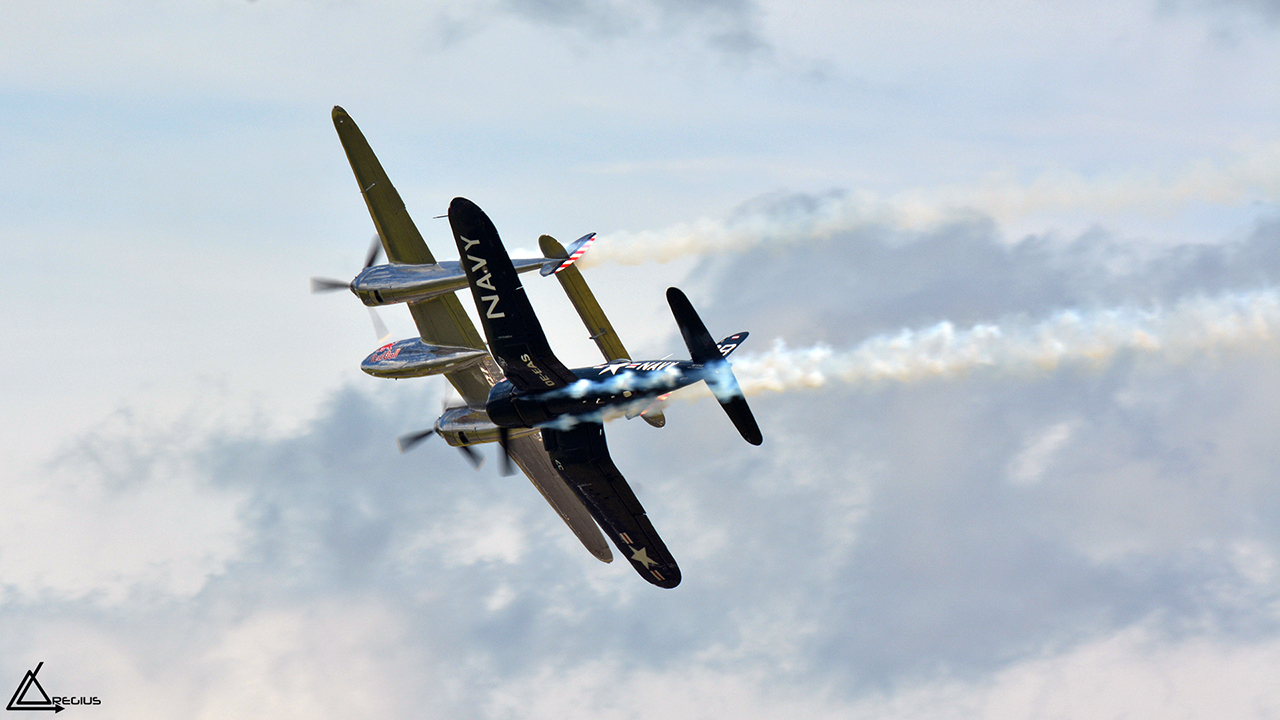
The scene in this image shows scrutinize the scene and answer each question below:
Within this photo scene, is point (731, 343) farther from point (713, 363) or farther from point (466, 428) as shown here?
point (466, 428)

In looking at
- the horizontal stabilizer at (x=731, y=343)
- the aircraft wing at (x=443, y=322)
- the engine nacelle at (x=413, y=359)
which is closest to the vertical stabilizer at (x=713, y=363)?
the horizontal stabilizer at (x=731, y=343)

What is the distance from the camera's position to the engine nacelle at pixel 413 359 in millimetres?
50344

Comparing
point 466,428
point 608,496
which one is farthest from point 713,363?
point 466,428

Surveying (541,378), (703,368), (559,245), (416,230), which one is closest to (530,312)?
(541,378)

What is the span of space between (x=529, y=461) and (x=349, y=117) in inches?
604

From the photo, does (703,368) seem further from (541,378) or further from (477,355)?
(477,355)

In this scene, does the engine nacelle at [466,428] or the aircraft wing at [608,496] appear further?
the engine nacelle at [466,428]

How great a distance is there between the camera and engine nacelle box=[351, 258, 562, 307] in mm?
49000

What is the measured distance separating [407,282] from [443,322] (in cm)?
418

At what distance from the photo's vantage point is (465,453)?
49.4 m

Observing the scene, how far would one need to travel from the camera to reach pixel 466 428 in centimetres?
4909

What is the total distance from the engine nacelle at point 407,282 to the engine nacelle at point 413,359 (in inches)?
72.4

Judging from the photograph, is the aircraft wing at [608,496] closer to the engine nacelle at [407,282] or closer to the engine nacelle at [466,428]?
the engine nacelle at [466,428]

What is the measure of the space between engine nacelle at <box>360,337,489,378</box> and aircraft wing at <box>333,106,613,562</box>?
5.34 feet
